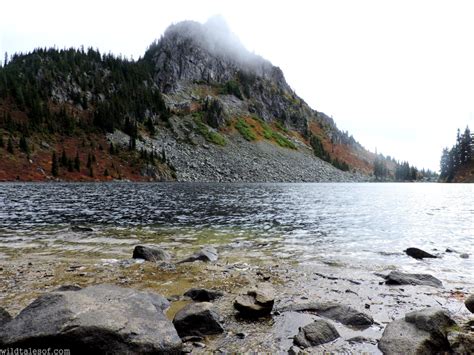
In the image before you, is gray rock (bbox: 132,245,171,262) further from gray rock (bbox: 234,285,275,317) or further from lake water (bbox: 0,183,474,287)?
gray rock (bbox: 234,285,275,317)

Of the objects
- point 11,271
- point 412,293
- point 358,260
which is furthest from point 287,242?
point 11,271

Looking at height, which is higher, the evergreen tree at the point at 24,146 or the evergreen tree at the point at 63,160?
the evergreen tree at the point at 24,146

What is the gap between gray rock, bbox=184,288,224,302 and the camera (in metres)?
10.7

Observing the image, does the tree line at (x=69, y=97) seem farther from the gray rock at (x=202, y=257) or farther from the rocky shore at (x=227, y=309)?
the rocky shore at (x=227, y=309)

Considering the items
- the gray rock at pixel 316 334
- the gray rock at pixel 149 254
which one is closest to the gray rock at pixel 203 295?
the gray rock at pixel 316 334

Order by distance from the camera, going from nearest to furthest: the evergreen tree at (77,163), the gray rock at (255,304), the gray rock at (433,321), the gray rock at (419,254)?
the gray rock at (433,321), the gray rock at (255,304), the gray rock at (419,254), the evergreen tree at (77,163)

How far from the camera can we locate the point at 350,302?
10766 mm

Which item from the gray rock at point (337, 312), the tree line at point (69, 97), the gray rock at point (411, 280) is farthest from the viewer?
the tree line at point (69, 97)

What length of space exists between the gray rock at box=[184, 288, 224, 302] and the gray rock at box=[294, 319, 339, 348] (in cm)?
363

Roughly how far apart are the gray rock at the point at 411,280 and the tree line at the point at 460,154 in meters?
197

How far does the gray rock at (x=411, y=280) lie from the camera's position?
1270cm

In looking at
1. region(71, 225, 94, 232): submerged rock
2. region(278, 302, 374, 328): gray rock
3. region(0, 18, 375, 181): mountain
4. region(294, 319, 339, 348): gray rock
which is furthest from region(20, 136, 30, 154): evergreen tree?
region(294, 319, 339, 348): gray rock

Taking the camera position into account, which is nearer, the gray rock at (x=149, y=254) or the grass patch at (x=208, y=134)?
the gray rock at (x=149, y=254)

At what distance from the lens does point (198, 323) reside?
8.17 meters
